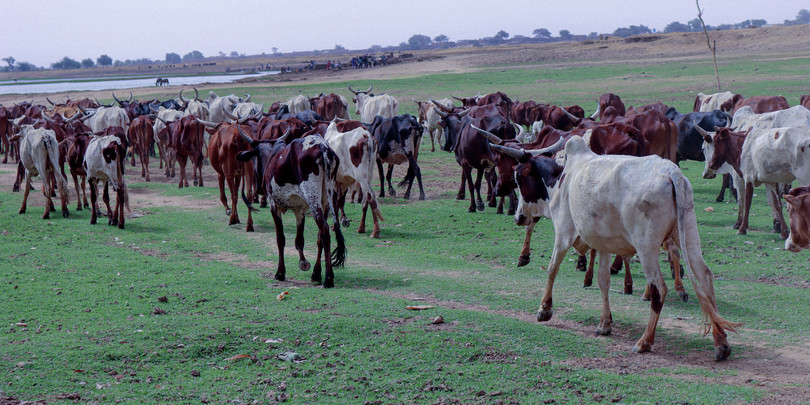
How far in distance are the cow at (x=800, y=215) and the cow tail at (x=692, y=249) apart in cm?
116

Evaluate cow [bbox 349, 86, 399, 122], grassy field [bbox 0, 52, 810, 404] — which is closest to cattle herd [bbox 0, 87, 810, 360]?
grassy field [bbox 0, 52, 810, 404]

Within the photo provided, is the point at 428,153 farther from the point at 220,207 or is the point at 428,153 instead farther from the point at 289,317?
the point at 289,317

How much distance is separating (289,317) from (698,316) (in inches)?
158

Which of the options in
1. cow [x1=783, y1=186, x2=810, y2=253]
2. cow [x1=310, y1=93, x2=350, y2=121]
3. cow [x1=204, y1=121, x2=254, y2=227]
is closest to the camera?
cow [x1=783, y1=186, x2=810, y2=253]

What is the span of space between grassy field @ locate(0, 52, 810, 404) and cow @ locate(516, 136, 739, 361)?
40cm

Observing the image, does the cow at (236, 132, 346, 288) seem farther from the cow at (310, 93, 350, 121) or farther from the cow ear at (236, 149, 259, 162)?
the cow at (310, 93, 350, 121)

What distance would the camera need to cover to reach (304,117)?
1786 centimetres

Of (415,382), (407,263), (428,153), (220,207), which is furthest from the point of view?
(428,153)

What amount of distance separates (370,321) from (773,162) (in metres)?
6.81

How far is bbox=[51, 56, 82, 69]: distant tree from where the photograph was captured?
160375mm

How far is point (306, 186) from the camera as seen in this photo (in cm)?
888

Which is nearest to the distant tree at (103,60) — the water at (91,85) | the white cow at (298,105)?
the water at (91,85)

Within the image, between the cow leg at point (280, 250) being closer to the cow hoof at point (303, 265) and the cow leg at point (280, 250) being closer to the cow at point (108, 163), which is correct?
the cow hoof at point (303, 265)

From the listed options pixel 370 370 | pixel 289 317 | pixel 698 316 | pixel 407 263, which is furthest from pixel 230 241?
pixel 698 316
